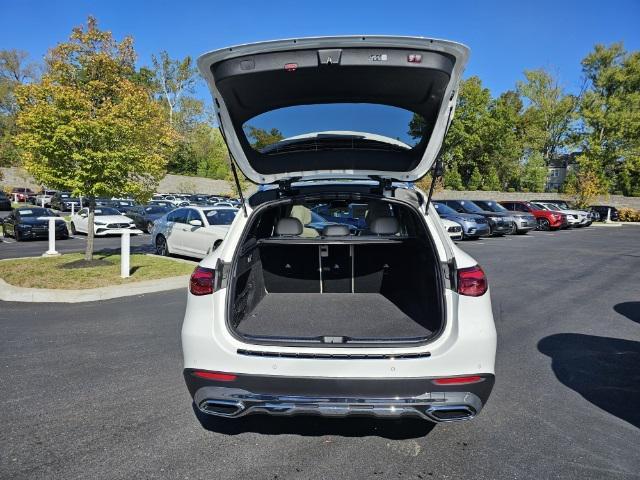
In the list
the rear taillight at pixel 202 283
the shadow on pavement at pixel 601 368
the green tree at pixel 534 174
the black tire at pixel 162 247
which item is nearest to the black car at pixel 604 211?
the green tree at pixel 534 174

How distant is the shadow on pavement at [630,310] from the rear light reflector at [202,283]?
6.17 metres

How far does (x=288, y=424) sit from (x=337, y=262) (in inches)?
70.4

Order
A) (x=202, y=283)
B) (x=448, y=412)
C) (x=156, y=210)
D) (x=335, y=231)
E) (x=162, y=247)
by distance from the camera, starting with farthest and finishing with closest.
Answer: (x=156, y=210) → (x=162, y=247) → (x=335, y=231) → (x=202, y=283) → (x=448, y=412)

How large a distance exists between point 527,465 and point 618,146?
51987 mm

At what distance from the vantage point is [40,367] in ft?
15.6

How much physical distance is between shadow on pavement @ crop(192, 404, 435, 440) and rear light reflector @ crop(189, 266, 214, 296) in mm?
1049

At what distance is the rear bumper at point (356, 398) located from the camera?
2.75m

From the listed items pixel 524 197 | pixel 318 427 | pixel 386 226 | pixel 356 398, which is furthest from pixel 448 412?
pixel 524 197

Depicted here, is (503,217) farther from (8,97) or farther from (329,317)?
(8,97)

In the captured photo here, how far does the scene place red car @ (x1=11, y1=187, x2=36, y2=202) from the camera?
47362 millimetres

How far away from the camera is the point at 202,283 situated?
10.4ft

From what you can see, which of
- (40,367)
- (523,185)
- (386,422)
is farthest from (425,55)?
(523,185)

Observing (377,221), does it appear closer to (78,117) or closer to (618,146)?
(78,117)

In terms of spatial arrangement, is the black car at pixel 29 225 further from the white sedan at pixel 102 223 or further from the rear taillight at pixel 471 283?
the rear taillight at pixel 471 283
